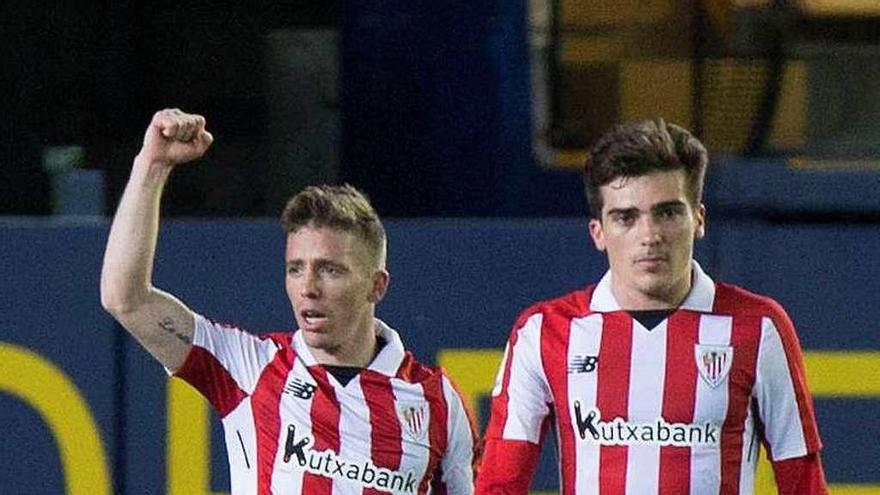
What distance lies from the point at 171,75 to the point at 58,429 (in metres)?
0.99

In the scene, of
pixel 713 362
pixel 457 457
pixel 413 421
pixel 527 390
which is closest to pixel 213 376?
pixel 413 421

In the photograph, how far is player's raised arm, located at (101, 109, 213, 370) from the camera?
4188 mm

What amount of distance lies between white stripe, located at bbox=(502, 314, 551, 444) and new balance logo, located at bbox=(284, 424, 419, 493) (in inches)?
11.4

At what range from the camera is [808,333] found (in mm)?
5652

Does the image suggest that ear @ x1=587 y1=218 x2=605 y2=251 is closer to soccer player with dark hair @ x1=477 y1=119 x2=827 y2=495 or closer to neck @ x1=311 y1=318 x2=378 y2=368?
soccer player with dark hair @ x1=477 y1=119 x2=827 y2=495

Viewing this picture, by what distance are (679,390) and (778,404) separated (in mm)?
188

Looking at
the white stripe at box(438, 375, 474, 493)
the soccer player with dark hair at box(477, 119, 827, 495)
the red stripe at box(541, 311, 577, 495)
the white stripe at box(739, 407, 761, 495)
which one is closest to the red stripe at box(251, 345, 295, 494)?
the white stripe at box(438, 375, 474, 493)

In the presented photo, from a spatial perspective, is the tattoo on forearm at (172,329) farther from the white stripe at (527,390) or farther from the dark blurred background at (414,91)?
the dark blurred background at (414,91)

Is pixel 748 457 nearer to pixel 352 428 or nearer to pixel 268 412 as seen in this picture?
pixel 352 428

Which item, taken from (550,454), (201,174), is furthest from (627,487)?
(201,174)

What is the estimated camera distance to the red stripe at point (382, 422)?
4324 millimetres

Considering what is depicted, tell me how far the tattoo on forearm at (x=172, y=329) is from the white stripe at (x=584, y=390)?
31.5 inches

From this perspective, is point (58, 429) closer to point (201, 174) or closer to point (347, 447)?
point (201, 174)

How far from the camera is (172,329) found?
4.38m
